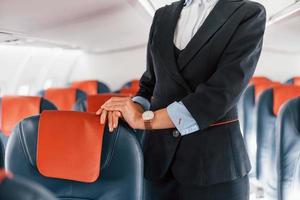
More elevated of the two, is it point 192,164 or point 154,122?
point 154,122

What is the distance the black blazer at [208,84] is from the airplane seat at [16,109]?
1.62 m

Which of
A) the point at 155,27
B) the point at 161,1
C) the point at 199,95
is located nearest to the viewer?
the point at 199,95

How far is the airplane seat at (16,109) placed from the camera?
2.96m

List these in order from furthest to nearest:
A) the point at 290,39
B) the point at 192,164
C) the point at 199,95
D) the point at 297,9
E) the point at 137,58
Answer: the point at 137,58 < the point at 290,39 < the point at 297,9 < the point at 192,164 < the point at 199,95

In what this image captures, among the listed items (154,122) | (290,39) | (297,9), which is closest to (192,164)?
(154,122)

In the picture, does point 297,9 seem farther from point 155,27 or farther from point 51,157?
point 51,157

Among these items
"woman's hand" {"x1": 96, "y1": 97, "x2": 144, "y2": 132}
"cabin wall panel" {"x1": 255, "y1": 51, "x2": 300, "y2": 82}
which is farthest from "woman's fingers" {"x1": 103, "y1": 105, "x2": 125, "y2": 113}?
"cabin wall panel" {"x1": 255, "y1": 51, "x2": 300, "y2": 82}

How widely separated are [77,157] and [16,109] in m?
1.60

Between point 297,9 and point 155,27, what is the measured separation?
2412 millimetres

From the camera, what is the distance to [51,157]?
1.64 metres

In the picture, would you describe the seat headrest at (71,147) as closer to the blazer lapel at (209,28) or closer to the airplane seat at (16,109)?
the blazer lapel at (209,28)

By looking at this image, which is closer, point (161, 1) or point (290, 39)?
point (161, 1)

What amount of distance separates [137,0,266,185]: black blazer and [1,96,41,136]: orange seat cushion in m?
1.64

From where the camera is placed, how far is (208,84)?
1382 mm
